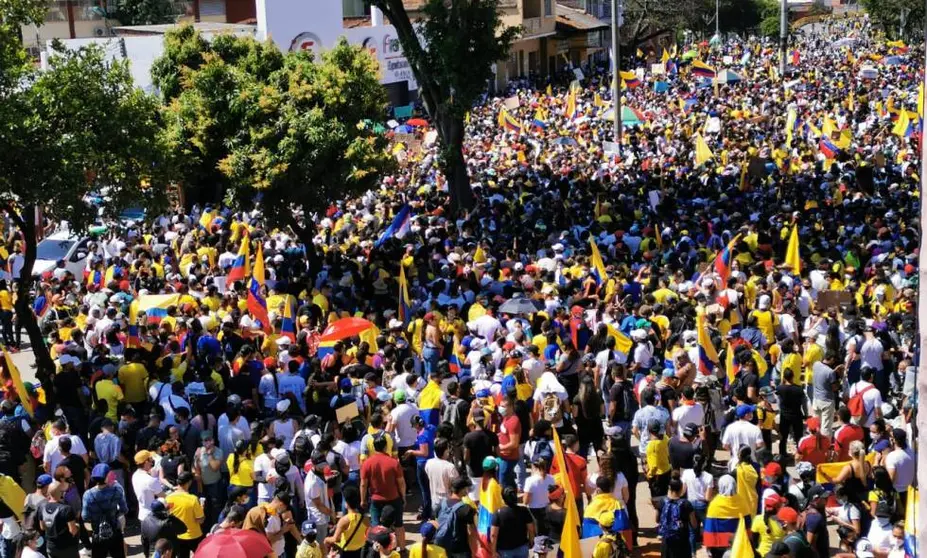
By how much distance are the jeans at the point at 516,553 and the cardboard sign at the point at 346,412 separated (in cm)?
260

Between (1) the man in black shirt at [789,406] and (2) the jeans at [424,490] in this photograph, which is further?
(1) the man in black shirt at [789,406]

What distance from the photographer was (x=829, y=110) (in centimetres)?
3441

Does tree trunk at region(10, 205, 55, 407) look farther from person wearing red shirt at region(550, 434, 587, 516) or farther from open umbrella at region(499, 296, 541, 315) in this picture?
person wearing red shirt at region(550, 434, 587, 516)

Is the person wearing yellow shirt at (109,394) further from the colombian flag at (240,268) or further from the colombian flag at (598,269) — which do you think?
the colombian flag at (598,269)

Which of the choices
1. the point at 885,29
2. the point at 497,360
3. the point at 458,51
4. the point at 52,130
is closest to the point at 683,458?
the point at 497,360

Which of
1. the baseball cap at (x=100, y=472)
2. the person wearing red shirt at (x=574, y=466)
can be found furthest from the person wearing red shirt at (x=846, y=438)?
the baseball cap at (x=100, y=472)

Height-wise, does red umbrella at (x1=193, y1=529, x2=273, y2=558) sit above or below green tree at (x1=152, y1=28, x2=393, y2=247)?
below

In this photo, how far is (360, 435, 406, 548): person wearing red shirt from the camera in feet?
31.4

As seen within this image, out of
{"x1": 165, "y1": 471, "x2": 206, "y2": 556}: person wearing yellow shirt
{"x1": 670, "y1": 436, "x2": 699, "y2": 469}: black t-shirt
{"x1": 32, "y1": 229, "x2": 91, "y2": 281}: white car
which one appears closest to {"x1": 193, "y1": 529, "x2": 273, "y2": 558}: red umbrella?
{"x1": 165, "y1": 471, "x2": 206, "y2": 556}: person wearing yellow shirt

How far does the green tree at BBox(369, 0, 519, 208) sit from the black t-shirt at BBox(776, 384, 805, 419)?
41.5 feet

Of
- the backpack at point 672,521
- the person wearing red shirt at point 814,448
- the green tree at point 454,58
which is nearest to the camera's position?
the backpack at point 672,521

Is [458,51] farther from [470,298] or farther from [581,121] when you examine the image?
[581,121]

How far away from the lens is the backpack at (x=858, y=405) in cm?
1089

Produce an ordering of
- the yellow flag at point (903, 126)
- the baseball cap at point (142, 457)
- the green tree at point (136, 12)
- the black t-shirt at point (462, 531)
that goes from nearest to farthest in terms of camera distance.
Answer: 1. the black t-shirt at point (462, 531)
2. the baseball cap at point (142, 457)
3. the yellow flag at point (903, 126)
4. the green tree at point (136, 12)
